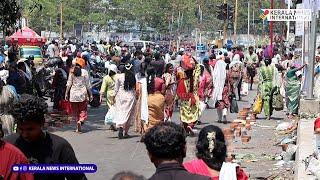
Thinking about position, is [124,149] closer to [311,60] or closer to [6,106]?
[6,106]

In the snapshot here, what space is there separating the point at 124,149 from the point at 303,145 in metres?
3.46

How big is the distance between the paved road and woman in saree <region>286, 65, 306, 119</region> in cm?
68

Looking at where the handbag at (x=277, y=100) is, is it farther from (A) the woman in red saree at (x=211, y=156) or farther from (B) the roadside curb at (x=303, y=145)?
(A) the woman in red saree at (x=211, y=156)

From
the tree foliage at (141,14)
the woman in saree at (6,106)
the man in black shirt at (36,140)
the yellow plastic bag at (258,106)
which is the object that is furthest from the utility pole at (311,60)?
the tree foliage at (141,14)

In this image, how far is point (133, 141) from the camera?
13.5 meters

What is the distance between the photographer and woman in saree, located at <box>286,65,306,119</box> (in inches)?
668

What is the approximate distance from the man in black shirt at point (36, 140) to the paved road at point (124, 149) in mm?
5629

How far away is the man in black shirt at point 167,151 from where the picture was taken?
12.3 ft

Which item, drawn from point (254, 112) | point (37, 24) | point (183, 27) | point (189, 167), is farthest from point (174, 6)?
point (189, 167)

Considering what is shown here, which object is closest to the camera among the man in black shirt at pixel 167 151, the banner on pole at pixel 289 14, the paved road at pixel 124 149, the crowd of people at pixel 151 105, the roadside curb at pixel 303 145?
the man in black shirt at pixel 167 151

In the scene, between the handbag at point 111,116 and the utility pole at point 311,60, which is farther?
the utility pole at point 311,60

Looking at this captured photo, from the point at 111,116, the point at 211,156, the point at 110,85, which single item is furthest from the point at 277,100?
the point at 211,156

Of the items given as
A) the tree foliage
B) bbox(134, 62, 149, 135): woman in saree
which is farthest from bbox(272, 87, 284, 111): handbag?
the tree foliage

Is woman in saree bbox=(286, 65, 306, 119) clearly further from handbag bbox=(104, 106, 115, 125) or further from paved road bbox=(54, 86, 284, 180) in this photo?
handbag bbox=(104, 106, 115, 125)
